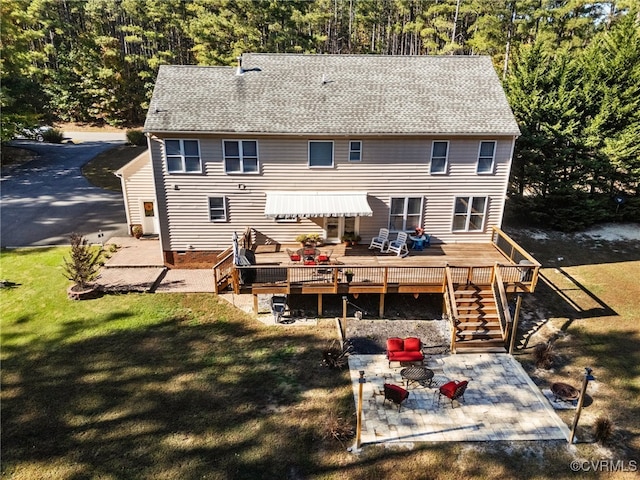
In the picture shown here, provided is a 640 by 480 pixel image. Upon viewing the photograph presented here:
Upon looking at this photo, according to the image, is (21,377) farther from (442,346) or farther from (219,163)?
(442,346)

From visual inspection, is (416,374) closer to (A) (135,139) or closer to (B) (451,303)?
(B) (451,303)

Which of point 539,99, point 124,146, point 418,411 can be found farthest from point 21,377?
point 124,146

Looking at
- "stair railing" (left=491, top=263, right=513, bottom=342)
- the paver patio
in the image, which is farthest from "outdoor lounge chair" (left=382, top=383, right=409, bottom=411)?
"stair railing" (left=491, top=263, right=513, bottom=342)

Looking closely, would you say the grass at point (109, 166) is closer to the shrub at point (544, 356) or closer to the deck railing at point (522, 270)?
the deck railing at point (522, 270)

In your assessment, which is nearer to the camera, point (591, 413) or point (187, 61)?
point (591, 413)

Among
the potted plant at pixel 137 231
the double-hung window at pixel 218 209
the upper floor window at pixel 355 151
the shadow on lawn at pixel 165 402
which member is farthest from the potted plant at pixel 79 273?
the upper floor window at pixel 355 151

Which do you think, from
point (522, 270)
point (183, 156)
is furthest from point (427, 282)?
point (183, 156)
